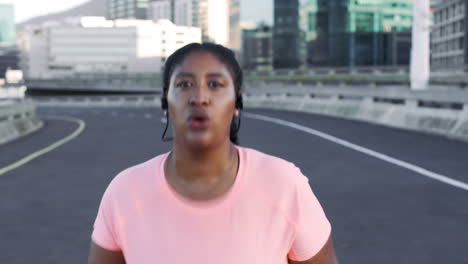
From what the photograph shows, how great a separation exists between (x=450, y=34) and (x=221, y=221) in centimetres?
17799

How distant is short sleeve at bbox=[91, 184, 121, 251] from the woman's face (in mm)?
329

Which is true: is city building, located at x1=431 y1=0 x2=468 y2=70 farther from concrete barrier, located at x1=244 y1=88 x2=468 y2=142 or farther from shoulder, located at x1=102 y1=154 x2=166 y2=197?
shoulder, located at x1=102 y1=154 x2=166 y2=197

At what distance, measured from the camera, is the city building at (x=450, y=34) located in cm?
16262

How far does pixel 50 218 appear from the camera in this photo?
9086mm

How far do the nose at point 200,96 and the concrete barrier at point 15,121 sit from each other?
1903 cm

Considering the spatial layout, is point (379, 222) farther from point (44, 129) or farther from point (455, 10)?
point (455, 10)

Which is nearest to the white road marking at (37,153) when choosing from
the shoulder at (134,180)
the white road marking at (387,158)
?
the white road marking at (387,158)

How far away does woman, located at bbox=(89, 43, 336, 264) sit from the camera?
270 centimetres

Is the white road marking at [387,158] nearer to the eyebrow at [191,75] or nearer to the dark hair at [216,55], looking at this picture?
the dark hair at [216,55]

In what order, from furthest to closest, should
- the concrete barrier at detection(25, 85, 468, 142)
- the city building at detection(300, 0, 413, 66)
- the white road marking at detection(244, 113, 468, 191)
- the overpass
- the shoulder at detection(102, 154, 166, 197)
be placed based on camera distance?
the city building at detection(300, 0, 413, 66) → the concrete barrier at detection(25, 85, 468, 142) → the white road marking at detection(244, 113, 468, 191) → the overpass → the shoulder at detection(102, 154, 166, 197)

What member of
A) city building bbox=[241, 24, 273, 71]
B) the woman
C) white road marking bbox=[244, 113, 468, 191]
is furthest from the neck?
city building bbox=[241, 24, 273, 71]

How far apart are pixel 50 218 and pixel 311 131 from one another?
13396 millimetres

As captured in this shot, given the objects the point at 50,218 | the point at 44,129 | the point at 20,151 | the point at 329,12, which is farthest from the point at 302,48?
the point at 50,218

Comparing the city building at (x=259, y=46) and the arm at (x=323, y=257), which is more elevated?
the city building at (x=259, y=46)
